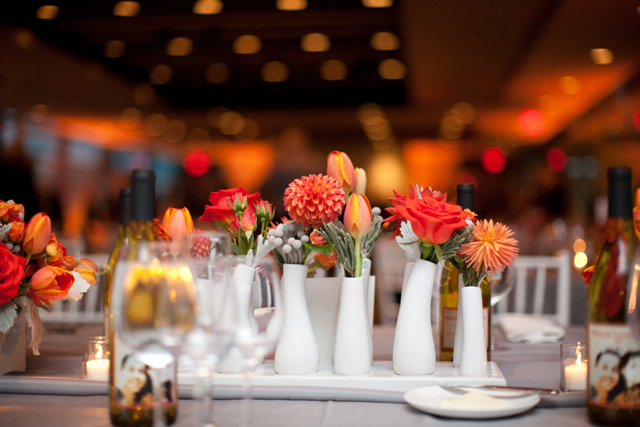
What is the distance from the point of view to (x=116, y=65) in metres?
6.52

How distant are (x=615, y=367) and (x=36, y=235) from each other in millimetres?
787

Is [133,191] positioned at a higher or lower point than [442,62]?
lower

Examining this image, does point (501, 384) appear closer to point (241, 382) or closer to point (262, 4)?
point (241, 382)

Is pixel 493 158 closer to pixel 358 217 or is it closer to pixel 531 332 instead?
pixel 531 332

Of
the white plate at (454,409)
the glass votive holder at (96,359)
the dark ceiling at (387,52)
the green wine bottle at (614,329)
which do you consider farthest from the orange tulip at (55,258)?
the dark ceiling at (387,52)

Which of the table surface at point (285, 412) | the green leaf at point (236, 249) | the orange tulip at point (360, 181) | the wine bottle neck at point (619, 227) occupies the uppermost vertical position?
the orange tulip at point (360, 181)

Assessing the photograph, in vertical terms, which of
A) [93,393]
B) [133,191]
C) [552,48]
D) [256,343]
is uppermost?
[552,48]

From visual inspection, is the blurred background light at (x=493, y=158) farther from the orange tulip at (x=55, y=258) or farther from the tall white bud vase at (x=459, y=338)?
the orange tulip at (x=55, y=258)

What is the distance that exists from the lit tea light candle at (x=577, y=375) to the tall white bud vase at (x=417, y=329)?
0.18 metres

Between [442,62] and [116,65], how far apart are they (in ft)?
11.9

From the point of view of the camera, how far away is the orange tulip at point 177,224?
87 centimetres

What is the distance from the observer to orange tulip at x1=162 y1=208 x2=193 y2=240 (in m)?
0.87

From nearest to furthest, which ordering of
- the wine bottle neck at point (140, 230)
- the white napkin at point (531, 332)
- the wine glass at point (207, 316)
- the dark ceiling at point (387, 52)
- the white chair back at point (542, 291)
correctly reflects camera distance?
the wine glass at point (207, 316)
the wine bottle neck at point (140, 230)
the white napkin at point (531, 332)
the white chair back at point (542, 291)
the dark ceiling at point (387, 52)

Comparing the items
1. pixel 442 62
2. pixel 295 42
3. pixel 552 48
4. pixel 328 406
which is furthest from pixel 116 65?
pixel 328 406
